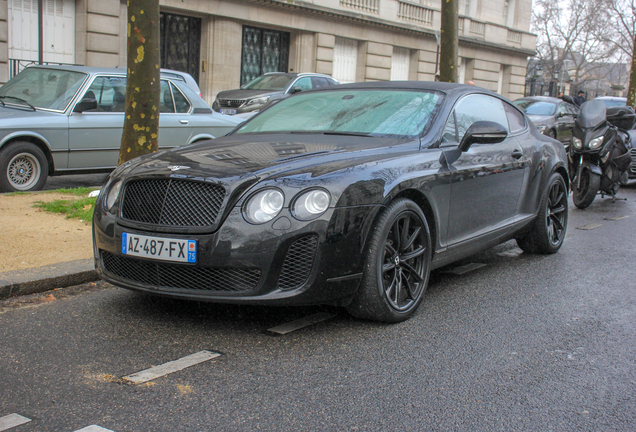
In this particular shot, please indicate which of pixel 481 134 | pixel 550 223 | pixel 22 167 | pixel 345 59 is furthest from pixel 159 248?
pixel 345 59

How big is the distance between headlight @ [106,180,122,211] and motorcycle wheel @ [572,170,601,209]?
7298mm

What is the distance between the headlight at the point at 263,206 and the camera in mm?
3604

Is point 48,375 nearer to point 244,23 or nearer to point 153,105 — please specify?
point 153,105

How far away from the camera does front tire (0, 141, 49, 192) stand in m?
8.25

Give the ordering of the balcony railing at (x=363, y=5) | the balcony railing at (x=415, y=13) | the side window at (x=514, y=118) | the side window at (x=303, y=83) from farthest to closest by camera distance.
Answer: the balcony railing at (x=415, y=13), the balcony railing at (x=363, y=5), the side window at (x=303, y=83), the side window at (x=514, y=118)

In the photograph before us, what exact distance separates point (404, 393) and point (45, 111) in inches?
284

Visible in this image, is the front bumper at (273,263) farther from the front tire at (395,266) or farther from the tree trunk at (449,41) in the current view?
the tree trunk at (449,41)

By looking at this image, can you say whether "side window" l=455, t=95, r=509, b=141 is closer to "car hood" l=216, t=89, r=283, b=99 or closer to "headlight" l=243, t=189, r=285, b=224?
"headlight" l=243, t=189, r=285, b=224

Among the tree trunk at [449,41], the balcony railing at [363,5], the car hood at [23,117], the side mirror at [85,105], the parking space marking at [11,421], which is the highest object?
the balcony railing at [363,5]

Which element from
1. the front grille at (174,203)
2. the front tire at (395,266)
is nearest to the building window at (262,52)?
the front tire at (395,266)

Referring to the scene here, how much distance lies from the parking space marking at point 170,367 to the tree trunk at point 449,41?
10548mm

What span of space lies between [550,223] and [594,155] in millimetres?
3638

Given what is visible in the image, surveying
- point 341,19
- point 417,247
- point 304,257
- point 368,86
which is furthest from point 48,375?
point 341,19

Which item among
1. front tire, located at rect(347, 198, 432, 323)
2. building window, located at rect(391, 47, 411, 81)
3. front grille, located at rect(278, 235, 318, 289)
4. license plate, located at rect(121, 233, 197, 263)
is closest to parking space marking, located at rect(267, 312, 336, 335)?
front tire, located at rect(347, 198, 432, 323)
